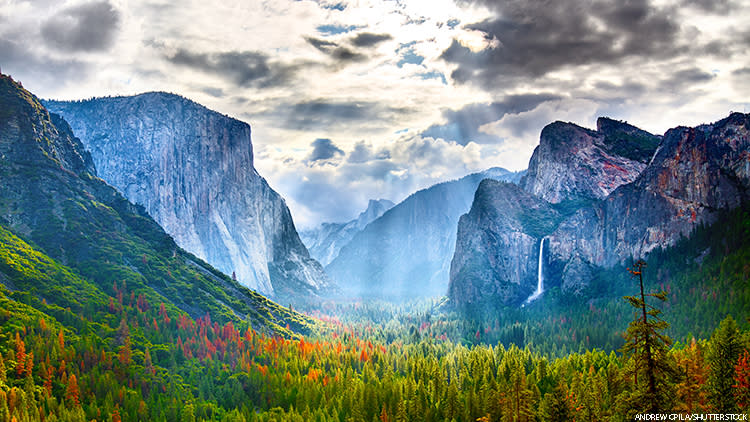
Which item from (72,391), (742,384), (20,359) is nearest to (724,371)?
(742,384)

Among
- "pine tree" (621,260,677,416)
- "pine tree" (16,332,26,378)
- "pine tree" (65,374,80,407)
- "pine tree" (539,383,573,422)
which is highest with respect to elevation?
"pine tree" (621,260,677,416)

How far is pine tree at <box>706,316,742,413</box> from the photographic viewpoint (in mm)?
74750

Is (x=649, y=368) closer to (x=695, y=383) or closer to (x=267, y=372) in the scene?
(x=695, y=383)

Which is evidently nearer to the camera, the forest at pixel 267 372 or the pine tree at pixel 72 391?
the forest at pixel 267 372

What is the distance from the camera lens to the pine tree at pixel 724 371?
74750mm

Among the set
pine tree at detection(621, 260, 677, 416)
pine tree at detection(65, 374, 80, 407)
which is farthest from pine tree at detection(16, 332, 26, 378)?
pine tree at detection(621, 260, 677, 416)

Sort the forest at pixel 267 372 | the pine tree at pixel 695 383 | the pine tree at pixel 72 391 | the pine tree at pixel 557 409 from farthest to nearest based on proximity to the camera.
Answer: the pine tree at pixel 72 391 < the forest at pixel 267 372 < the pine tree at pixel 557 409 < the pine tree at pixel 695 383

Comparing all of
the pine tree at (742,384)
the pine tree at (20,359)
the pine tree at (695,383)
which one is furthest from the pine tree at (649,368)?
the pine tree at (20,359)

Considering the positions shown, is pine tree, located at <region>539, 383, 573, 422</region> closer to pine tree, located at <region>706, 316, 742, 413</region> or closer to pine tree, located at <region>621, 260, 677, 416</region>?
pine tree, located at <region>706, 316, 742, 413</region>

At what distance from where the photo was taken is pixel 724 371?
76875 mm

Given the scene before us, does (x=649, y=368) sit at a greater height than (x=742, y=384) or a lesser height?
greater

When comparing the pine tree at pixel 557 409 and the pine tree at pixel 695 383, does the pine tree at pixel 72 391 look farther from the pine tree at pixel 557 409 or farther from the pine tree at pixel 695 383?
the pine tree at pixel 695 383

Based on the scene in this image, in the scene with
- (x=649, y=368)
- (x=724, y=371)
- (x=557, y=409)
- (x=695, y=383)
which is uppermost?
(x=649, y=368)

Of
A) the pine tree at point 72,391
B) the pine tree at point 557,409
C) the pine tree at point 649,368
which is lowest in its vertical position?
the pine tree at point 72,391
